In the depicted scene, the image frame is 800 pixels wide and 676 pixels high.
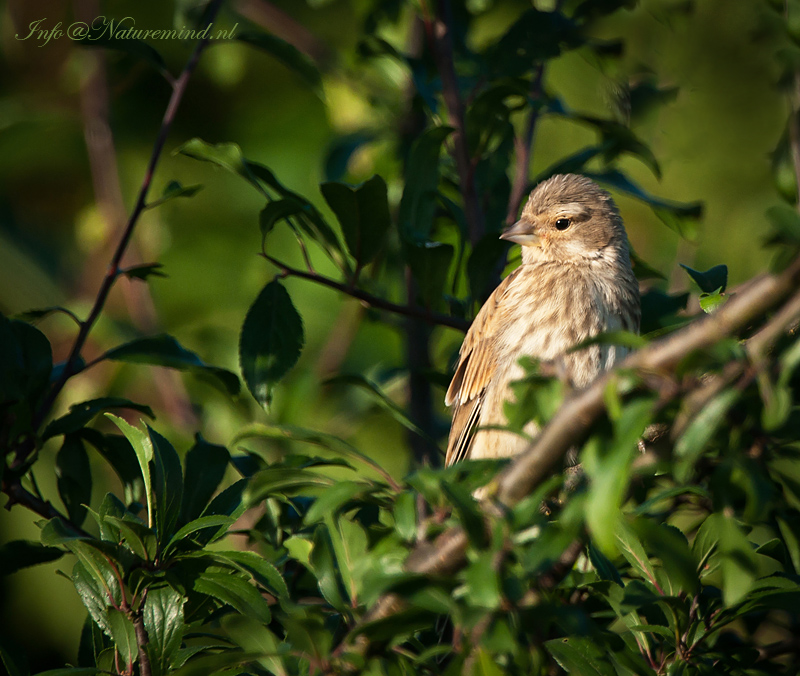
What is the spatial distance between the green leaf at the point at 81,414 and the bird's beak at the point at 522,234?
128cm

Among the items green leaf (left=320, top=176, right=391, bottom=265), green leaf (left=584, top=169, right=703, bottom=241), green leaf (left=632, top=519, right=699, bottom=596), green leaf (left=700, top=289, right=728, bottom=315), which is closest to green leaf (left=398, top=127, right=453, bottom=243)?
green leaf (left=320, top=176, right=391, bottom=265)

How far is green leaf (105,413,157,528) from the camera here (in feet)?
5.32

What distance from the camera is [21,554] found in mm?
1812

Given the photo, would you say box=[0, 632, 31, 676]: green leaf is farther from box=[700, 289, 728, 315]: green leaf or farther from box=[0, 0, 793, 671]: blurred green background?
box=[700, 289, 728, 315]: green leaf

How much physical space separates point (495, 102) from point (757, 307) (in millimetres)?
1510

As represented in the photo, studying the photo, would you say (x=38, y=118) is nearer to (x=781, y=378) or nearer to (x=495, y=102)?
(x=495, y=102)

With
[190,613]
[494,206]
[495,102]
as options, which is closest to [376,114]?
[494,206]

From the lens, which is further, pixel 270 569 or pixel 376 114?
pixel 376 114

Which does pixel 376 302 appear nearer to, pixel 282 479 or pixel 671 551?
pixel 282 479

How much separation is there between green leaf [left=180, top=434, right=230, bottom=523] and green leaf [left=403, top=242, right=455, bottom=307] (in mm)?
649

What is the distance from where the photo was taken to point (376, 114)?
11.7ft

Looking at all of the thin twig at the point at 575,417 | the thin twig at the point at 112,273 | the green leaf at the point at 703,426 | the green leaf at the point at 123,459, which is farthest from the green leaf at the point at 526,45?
the green leaf at the point at 703,426

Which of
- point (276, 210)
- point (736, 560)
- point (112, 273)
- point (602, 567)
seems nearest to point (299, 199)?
point (276, 210)

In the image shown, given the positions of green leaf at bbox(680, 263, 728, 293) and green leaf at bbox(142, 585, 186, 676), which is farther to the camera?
green leaf at bbox(680, 263, 728, 293)
